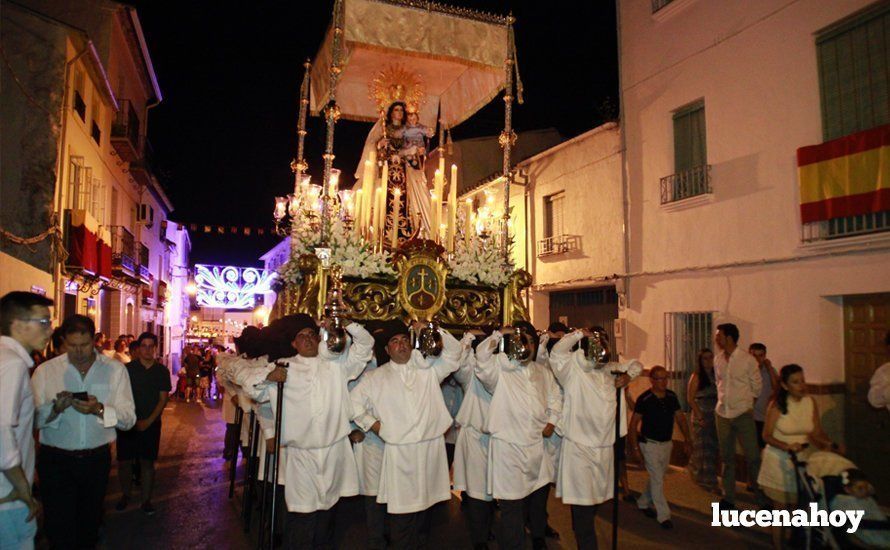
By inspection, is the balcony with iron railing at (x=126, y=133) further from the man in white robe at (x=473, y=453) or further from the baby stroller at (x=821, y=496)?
the baby stroller at (x=821, y=496)

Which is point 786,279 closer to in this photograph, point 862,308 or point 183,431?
point 862,308

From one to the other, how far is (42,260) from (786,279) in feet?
36.9

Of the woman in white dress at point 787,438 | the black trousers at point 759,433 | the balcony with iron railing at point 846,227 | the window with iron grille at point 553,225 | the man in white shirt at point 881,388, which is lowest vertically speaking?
the black trousers at point 759,433

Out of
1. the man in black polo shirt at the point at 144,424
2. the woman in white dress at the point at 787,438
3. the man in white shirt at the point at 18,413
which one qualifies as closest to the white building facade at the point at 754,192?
the woman in white dress at the point at 787,438

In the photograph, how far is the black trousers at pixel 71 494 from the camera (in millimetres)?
4660

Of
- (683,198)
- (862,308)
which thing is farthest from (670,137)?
(862,308)

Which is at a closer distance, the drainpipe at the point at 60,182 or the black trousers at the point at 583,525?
the black trousers at the point at 583,525

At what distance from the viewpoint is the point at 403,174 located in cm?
858

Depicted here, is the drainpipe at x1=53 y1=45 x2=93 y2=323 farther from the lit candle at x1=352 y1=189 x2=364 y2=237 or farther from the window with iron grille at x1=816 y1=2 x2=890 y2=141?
the window with iron grille at x1=816 y1=2 x2=890 y2=141

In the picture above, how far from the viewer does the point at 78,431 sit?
190 inches

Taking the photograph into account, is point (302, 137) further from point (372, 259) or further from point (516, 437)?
point (516, 437)

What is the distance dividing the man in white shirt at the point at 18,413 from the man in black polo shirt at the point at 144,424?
3.45 metres

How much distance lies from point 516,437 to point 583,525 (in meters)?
0.89

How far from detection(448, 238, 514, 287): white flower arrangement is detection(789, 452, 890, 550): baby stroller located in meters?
3.60
